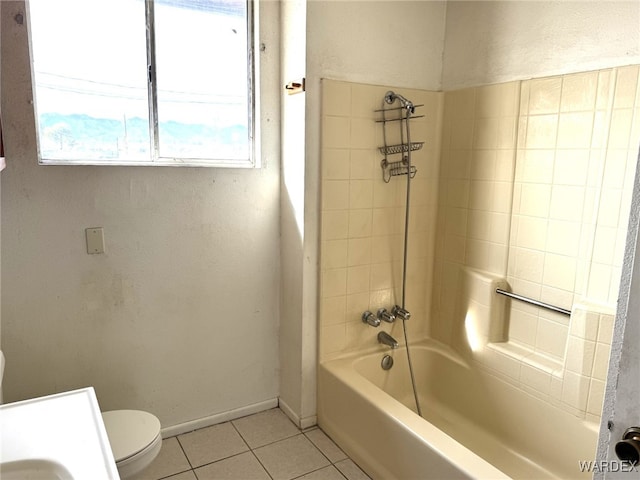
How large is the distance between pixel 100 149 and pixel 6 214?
1.47ft

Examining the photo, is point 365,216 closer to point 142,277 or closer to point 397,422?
point 397,422

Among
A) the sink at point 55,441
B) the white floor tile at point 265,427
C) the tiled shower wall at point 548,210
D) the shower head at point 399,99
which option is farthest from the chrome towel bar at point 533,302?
the sink at point 55,441

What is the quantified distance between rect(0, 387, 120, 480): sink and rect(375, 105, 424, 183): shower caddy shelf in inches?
65.1

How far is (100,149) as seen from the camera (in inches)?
76.5

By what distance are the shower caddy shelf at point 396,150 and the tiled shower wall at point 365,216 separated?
3cm

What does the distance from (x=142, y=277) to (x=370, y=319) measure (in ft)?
3.81

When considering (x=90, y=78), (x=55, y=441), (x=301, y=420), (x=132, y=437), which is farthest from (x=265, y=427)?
(x=90, y=78)

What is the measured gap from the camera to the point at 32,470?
1024 mm

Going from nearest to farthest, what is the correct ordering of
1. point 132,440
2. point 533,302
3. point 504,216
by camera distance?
1. point 132,440
2. point 533,302
3. point 504,216

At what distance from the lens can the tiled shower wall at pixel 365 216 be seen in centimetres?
217

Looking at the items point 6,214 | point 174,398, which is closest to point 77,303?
point 6,214

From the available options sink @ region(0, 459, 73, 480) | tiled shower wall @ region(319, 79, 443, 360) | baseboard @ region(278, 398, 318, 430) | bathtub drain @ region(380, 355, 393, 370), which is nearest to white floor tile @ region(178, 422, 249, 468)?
baseboard @ region(278, 398, 318, 430)

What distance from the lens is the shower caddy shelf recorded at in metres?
2.27

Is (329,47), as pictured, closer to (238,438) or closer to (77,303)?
→ (77,303)
